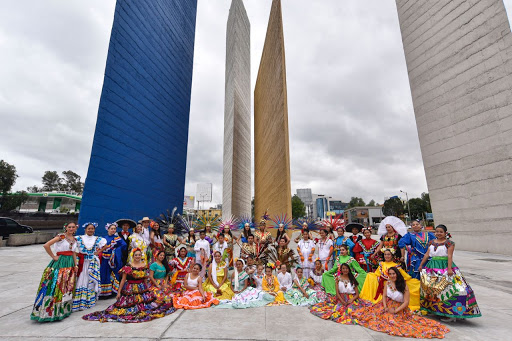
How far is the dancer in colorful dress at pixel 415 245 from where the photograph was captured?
4.40 meters

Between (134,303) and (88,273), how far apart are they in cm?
123

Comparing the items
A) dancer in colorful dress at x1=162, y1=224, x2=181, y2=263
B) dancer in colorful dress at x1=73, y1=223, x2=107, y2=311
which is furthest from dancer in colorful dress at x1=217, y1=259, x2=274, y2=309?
dancer in colorful dress at x1=73, y1=223, x2=107, y2=311

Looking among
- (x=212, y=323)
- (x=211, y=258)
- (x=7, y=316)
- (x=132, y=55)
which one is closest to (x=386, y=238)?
(x=212, y=323)

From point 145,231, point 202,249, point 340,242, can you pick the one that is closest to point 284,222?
point 340,242

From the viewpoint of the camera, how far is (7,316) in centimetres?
384

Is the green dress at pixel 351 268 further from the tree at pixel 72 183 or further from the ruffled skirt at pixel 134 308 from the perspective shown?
the tree at pixel 72 183

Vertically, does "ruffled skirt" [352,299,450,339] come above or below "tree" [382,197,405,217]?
below

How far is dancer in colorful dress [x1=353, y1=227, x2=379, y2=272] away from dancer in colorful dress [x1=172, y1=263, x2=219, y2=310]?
3.30 meters

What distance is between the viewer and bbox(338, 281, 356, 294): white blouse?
13.9 ft

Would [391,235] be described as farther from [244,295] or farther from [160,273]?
[160,273]

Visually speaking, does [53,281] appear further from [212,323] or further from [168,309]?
[212,323]

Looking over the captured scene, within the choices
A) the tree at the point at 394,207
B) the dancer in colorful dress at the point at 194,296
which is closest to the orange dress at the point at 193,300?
the dancer in colorful dress at the point at 194,296

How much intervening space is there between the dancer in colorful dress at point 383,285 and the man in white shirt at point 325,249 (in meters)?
1.43

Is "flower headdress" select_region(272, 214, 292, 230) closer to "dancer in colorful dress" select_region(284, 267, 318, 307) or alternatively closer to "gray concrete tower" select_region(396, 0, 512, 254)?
"dancer in colorful dress" select_region(284, 267, 318, 307)
